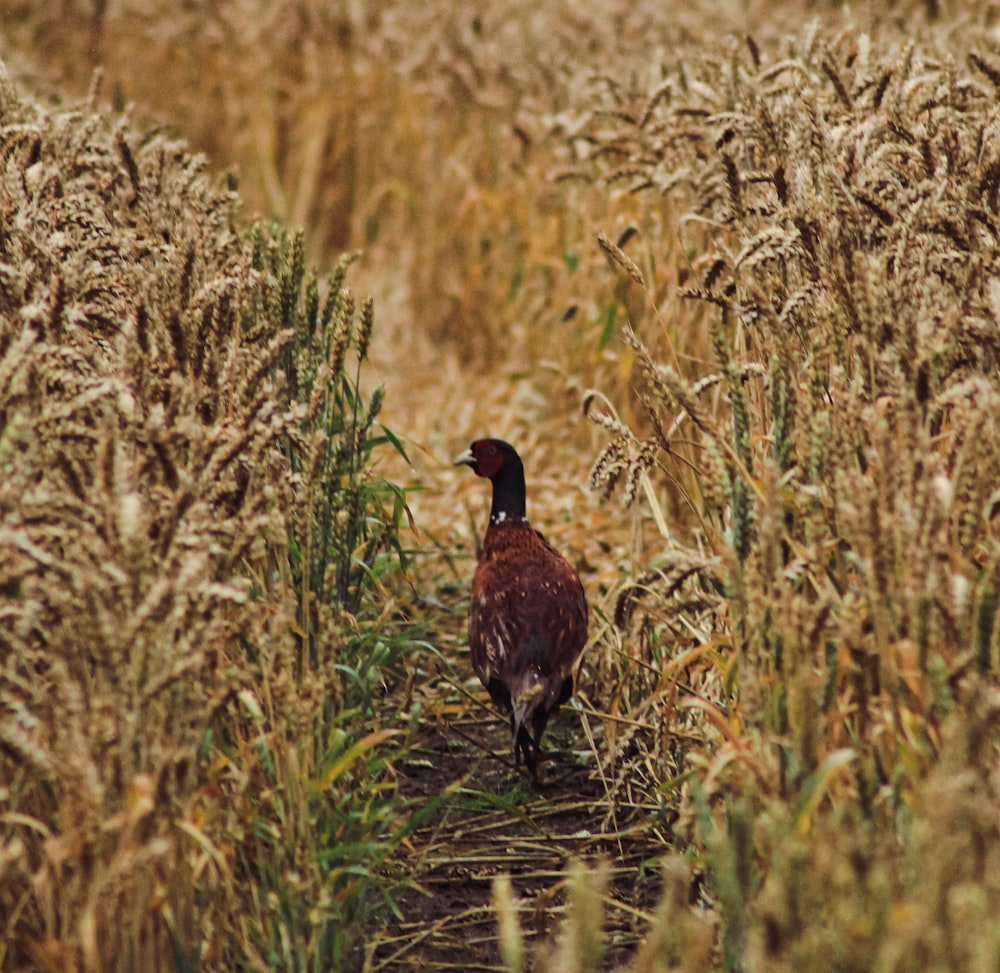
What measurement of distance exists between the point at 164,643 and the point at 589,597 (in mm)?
3105

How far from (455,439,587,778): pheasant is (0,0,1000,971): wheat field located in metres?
0.13

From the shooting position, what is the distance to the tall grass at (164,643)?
7.18ft

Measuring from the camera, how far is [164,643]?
2.22 m

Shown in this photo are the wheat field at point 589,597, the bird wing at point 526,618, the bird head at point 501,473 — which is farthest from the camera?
the bird head at point 501,473

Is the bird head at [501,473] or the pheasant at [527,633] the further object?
the bird head at [501,473]

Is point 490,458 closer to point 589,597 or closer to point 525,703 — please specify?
point 589,597

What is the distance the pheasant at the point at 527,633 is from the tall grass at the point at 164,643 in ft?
1.62

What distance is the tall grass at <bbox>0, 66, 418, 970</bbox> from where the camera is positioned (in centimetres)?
219

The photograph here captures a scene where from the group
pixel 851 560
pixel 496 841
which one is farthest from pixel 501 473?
pixel 851 560

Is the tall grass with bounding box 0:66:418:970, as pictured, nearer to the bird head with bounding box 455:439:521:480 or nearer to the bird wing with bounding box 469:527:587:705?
the bird wing with bounding box 469:527:587:705

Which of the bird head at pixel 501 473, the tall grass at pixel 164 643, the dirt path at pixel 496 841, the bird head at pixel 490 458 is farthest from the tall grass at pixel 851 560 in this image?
the bird head at pixel 490 458

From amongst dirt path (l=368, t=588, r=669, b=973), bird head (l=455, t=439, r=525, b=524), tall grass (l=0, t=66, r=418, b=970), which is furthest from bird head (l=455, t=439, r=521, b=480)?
tall grass (l=0, t=66, r=418, b=970)

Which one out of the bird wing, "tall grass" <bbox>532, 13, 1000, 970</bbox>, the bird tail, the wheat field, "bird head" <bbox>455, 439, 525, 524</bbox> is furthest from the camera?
"bird head" <bbox>455, 439, 525, 524</bbox>

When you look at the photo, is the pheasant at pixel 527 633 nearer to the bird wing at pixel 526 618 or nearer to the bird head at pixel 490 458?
the bird wing at pixel 526 618
